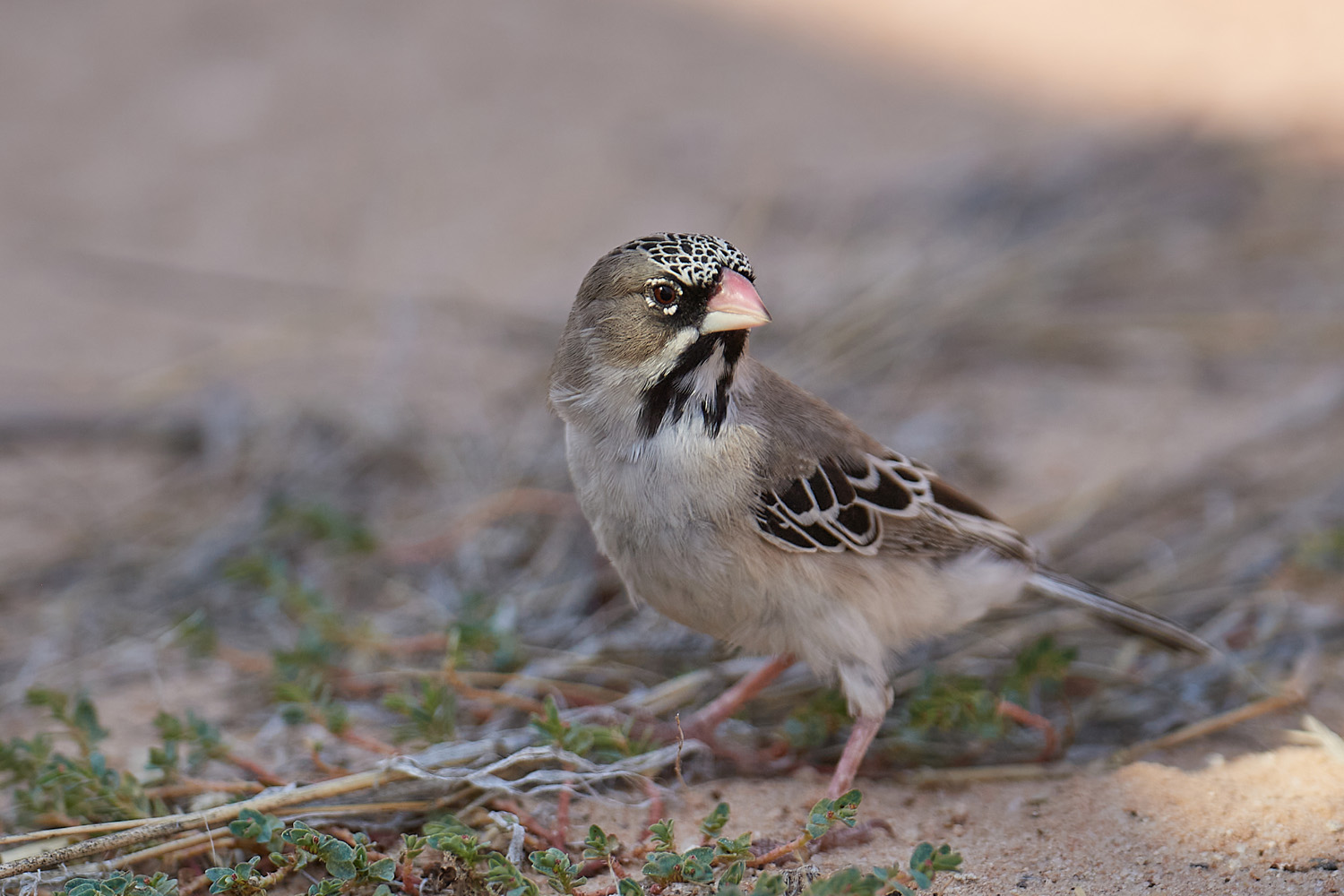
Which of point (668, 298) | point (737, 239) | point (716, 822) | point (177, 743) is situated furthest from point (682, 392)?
point (737, 239)

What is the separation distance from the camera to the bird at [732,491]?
125 inches

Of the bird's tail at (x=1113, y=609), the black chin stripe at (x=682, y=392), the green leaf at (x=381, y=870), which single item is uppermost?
the black chin stripe at (x=682, y=392)

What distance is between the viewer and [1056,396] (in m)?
6.24

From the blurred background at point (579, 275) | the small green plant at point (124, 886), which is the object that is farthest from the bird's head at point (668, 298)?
the small green plant at point (124, 886)

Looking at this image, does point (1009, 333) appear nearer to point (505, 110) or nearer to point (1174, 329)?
point (1174, 329)

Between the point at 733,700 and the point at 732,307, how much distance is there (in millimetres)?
1392

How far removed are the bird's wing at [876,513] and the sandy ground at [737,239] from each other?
756mm

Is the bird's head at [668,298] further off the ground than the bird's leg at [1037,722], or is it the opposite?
the bird's head at [668,298]

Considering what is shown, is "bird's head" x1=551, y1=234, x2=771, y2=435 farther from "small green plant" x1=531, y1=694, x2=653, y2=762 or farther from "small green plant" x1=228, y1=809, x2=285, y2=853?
"small green plant" x1=228, y1=809, x2=285, y2=853

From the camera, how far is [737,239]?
7820 millimetres

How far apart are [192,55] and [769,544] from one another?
9152 mm

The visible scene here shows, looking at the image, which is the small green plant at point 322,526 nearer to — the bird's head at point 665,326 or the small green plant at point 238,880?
the bird's head at point 665,326

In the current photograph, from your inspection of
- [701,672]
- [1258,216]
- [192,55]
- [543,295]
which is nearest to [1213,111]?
[1258,216]

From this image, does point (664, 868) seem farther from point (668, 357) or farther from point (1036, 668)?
point (1036, 668)
